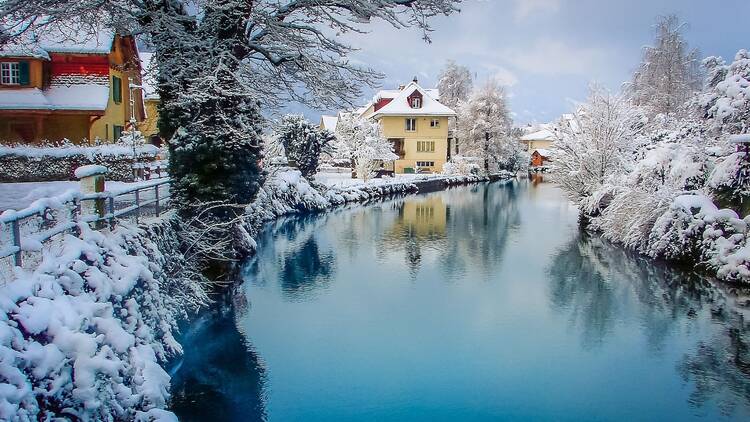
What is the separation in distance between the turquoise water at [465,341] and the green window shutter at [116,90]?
12.0 m

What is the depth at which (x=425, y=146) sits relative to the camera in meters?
57.6

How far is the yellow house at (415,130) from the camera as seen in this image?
56.6 m

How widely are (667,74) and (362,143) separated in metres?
24.5

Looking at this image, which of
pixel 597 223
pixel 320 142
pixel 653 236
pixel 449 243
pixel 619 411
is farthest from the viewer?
pixel 320 142

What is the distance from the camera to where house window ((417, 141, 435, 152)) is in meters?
57.4

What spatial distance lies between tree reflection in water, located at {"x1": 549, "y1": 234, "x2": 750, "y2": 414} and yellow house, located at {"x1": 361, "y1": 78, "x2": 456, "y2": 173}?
36707 mm

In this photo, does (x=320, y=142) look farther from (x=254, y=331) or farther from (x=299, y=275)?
(x=254, y=331)

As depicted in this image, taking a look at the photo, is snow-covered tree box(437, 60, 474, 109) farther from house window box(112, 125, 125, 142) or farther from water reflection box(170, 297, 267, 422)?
water reflection box(170, 297, 267, 422)

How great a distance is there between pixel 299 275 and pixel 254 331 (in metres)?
5.41

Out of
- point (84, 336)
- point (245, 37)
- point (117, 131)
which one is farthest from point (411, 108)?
point (84, 336)

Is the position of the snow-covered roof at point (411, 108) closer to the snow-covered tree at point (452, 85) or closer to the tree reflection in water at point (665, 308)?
the snow-covered tree at point (452, 85)

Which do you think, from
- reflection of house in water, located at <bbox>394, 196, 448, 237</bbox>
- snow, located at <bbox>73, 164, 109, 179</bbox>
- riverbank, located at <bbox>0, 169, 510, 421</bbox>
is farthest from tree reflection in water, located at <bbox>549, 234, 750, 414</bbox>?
snow, located at <bbox>73, 164, 109, 179</bbox>

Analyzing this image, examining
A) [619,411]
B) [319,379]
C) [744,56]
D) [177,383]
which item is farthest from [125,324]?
[744,56]

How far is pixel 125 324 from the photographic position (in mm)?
7340
